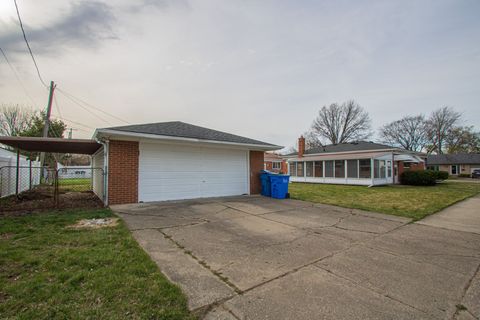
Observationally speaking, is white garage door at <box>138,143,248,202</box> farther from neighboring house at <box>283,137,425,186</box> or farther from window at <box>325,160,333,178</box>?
window at <box>325,160,333,178</box>

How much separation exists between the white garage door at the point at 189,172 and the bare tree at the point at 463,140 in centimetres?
4663

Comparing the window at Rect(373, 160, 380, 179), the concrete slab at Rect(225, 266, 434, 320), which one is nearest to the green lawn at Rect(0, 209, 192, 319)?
the concrete slab at Rect(225, 266, 434, 320)

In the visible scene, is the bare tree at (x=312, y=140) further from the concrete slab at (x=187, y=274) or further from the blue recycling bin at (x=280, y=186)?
the concrete slab at (x=187, y=274)

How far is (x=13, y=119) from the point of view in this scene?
26.8m

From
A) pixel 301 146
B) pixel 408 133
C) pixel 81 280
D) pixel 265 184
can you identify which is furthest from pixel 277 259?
pixel 408 133

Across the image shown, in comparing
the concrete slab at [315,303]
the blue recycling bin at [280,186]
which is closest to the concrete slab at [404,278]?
the concrete slab at [315,303]

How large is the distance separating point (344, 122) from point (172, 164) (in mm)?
33758

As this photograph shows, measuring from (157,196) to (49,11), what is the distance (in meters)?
6.46

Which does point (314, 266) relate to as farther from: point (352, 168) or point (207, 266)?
point (352, 168)

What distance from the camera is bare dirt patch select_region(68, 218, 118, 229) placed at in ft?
15.6

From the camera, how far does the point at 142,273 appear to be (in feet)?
8.71

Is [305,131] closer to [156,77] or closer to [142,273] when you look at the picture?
[156,77]

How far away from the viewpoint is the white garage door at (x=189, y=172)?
8078mm

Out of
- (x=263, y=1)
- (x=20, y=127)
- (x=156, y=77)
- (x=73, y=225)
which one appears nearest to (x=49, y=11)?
(x=156, y=77)
